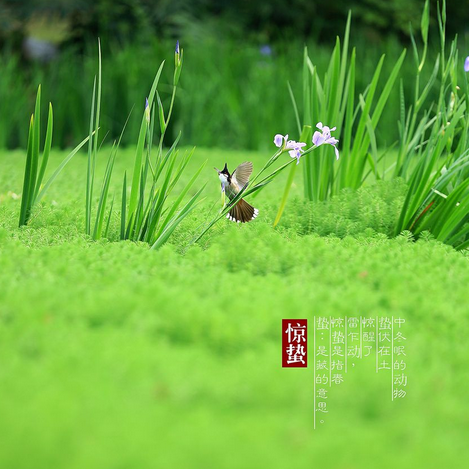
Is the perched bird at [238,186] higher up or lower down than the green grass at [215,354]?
higher up

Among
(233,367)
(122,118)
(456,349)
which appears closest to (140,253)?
(233,367)

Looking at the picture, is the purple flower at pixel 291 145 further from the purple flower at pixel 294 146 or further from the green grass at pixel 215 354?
the green grass at pixel 215 354

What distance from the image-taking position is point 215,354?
134 cm

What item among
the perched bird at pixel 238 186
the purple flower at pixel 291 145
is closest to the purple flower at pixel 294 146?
the purple flower at pixel 291 145

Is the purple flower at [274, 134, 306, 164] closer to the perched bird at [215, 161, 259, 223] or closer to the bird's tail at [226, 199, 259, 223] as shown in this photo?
the perched bird at [215, 161, 259, 223]

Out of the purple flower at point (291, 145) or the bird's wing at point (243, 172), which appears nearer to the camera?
the purple flower at point (291, 145)

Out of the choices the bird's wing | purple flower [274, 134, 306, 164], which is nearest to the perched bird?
the bird's wing

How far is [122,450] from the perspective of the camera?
3.28ft

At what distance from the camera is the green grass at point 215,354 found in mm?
1030

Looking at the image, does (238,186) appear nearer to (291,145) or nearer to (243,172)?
(243,172)

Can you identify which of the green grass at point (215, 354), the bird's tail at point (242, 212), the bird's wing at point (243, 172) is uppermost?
the bird's wing at point (243, 172)

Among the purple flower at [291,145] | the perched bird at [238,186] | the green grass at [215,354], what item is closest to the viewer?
the green grass at [215,354]

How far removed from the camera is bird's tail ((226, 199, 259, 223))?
7.31 feet

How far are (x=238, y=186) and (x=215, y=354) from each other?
3.11 feet
